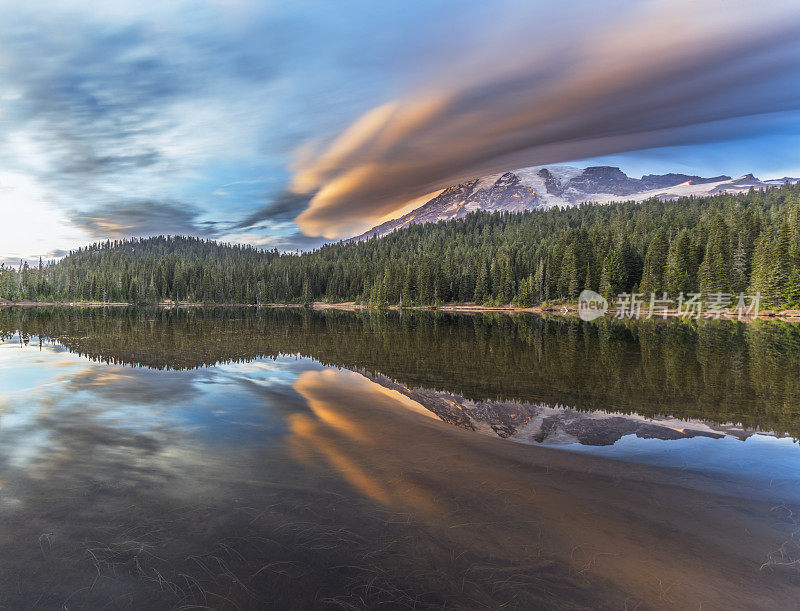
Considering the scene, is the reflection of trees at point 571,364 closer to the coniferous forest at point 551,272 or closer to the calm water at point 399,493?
the calm water at point 399,493

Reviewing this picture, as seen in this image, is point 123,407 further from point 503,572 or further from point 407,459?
point 503,572

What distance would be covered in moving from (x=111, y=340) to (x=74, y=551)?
4030 cm

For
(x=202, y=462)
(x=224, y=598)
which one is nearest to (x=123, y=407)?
(x=202, y=462)

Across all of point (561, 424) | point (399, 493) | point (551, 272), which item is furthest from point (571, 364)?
point (551, 272)

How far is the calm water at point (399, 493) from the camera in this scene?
239 inches

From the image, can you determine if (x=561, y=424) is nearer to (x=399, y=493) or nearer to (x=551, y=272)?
(x=399, y=493)

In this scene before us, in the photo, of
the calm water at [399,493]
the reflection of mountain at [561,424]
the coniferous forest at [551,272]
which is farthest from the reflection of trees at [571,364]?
the coniferous forest at [551,272]

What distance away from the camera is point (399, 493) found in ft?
29.5

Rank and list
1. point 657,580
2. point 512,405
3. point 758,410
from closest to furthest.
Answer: point 657,580 → point 758,410 → point 512,405

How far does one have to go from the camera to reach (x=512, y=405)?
16.5 m

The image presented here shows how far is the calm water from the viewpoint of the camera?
6.08 metres

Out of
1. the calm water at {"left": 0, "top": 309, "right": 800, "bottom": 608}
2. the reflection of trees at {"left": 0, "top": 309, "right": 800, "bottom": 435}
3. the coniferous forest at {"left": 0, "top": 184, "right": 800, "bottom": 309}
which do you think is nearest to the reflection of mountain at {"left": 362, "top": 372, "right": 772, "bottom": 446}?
the calm water at {"left": 0, "top": 309, "right": 800, "bottom": 608}

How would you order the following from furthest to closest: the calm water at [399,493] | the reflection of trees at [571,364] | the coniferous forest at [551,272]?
the coniferous forest at [551,272], the reflection of trees at [571,364], the calm water at [399,493]

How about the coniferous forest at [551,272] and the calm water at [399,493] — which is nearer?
the calm water at [399,493]
